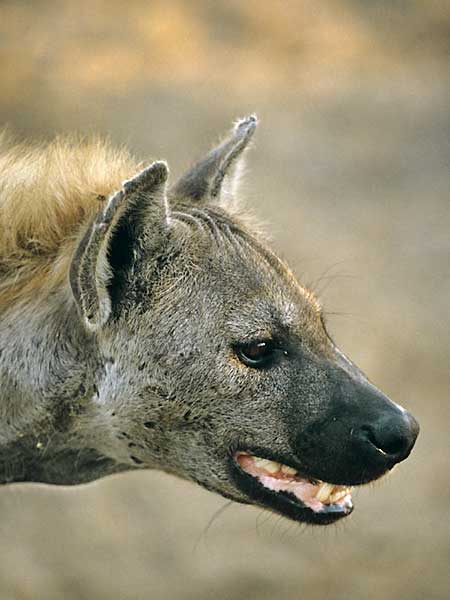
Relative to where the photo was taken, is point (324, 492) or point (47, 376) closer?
point (47, 376)

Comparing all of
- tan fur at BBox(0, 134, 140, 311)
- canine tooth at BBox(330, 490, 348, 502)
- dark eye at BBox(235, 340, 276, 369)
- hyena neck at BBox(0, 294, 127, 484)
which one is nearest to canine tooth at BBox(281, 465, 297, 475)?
canine tooth at BBox(330, 490, 348, 502)

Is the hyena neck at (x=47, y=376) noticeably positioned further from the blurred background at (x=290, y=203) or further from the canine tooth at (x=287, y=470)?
the blurred background at (x=290, y=203)

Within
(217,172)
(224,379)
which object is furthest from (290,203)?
(224,379)

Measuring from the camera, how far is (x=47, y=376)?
2.38 meters

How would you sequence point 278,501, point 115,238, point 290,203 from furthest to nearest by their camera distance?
point 290,203
point 278,501
point 115,238

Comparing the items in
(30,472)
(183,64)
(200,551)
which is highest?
(183,64)

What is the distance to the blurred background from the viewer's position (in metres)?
4.64

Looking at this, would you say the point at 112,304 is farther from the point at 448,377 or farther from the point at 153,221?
the point at 448,377

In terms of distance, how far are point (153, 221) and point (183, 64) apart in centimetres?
377

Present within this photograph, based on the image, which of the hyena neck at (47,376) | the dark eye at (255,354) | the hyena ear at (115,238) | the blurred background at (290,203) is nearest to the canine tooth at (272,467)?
the dark eye at (255,354)

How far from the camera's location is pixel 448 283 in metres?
5.63

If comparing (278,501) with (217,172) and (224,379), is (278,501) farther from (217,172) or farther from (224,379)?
(217,172)

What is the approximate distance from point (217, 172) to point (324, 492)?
78 cm

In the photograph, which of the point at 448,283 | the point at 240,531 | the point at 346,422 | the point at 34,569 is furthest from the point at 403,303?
the point at 346,422
